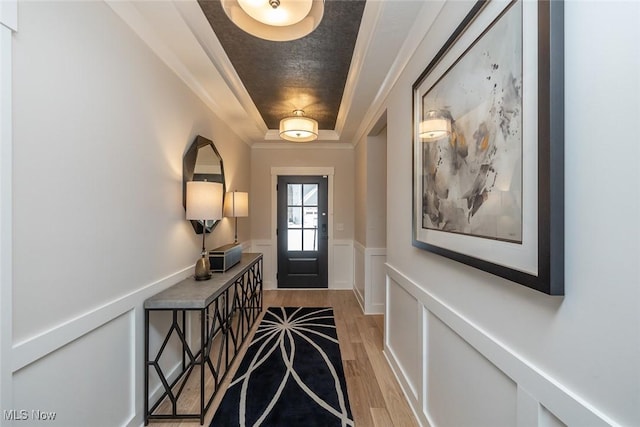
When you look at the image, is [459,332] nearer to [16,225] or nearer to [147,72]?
[16,225]

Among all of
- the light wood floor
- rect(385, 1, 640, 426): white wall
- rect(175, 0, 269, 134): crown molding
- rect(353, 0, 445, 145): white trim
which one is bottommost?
the light wood floor

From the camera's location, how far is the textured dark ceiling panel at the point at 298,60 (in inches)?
69.2

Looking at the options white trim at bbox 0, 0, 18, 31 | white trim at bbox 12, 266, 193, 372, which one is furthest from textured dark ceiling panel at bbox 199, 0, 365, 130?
white trim at bbox 12, 266, 193, 372

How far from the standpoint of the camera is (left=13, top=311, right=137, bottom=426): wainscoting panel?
1.08 m

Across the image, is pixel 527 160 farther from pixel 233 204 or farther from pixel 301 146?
pixel 301 146

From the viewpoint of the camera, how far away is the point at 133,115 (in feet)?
5.46

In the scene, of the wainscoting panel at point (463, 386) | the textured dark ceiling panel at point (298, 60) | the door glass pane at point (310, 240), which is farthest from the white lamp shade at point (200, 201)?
the door glass pane at point (310, 240)

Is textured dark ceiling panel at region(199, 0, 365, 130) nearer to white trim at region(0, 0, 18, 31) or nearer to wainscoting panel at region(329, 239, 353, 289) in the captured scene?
white trim at region(0, 0, 18, 31)

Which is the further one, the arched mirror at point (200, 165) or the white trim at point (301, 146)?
the white trim at point (301, 146)

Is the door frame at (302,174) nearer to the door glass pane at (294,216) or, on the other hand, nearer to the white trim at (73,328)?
the door glass pane at (294,216)

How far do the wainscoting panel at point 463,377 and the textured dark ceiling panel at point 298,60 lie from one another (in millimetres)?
1773

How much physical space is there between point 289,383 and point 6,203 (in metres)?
1.98

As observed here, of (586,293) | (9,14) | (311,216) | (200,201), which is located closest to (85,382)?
(200,201)

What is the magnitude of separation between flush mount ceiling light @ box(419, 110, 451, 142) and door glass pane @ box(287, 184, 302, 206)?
3.24 metres
